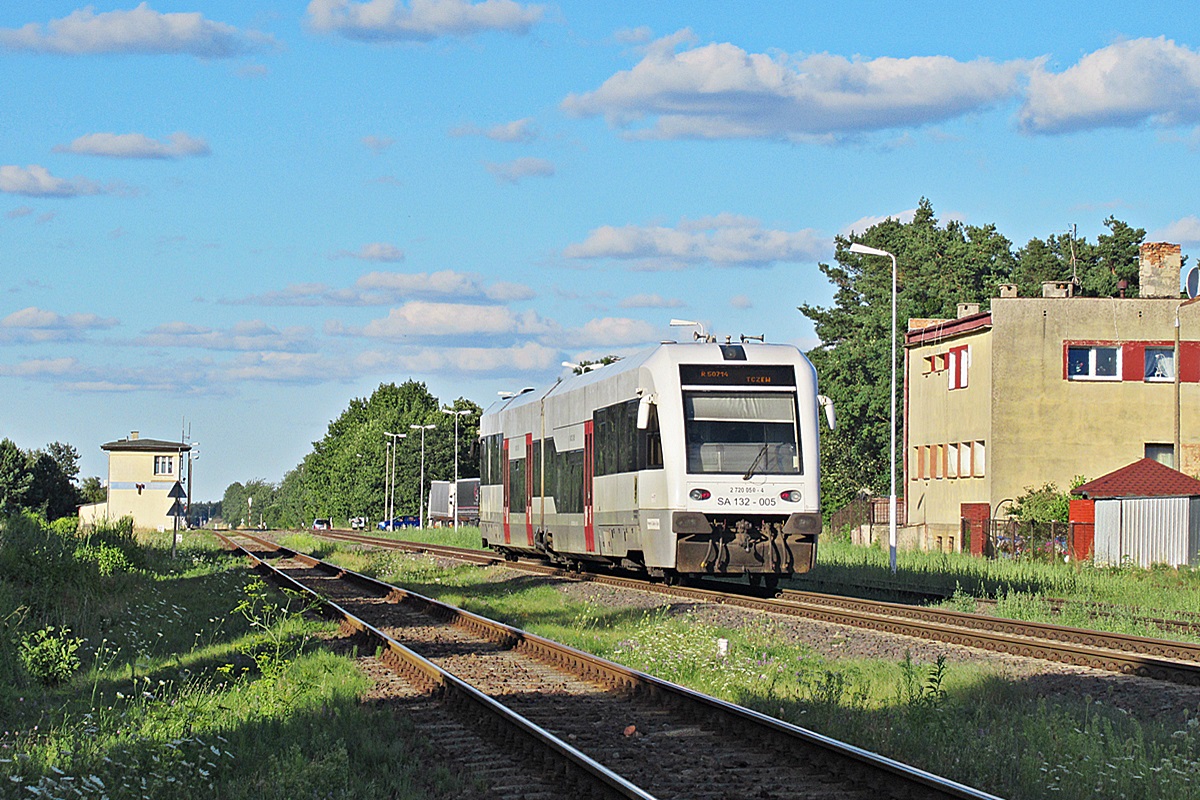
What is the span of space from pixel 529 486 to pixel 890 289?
60677 mm

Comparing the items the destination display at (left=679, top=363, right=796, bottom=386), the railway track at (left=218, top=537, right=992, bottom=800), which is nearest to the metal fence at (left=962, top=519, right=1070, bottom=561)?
the destination display at (left=679, top=363, right=796, bottom=386)

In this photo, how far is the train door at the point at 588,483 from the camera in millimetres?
28000

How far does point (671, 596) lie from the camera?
24.3 meters

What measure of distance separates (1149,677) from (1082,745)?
4.87m

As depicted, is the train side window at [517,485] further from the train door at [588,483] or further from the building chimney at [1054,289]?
the building chimney at [1054,289]

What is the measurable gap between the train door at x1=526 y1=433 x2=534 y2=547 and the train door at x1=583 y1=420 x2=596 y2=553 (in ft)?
18.6

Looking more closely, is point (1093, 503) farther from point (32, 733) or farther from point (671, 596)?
point (32, 733)

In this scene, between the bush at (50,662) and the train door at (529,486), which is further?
the train door at (529,486)

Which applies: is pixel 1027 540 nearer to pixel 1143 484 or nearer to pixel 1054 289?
pixel 1143 484

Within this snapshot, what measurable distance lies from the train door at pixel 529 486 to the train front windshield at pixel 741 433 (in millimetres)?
11646

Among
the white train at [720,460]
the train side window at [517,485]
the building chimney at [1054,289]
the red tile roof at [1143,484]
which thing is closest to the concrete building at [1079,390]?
the building chimney at [1054,289]

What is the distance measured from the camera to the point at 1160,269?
57.8m

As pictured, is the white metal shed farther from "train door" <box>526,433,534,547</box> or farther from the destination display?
the destination display

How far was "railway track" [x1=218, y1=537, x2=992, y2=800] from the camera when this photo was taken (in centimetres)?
877
